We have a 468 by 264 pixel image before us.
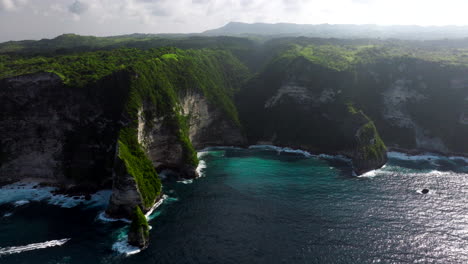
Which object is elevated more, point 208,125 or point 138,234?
point 208,125

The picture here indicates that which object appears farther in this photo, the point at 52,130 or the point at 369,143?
the point at 369,143

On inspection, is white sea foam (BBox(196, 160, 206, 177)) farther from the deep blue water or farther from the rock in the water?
the rock in the water

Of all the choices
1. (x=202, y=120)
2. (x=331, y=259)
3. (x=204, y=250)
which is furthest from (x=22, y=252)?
(x=202, y=120)

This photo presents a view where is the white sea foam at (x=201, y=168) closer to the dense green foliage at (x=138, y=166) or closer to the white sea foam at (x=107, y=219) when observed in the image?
the dense green foliage at (x=138, y=166)

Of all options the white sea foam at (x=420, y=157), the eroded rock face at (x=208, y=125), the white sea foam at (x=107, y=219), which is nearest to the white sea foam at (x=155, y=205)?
the white sea foam at (x=107, y=219)

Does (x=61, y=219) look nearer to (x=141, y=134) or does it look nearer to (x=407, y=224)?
(x=141, y=134)

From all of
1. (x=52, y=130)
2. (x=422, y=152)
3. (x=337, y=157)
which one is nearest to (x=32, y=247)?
(x=52, y=130)

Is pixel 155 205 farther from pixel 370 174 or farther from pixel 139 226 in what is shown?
pixel 370 174
